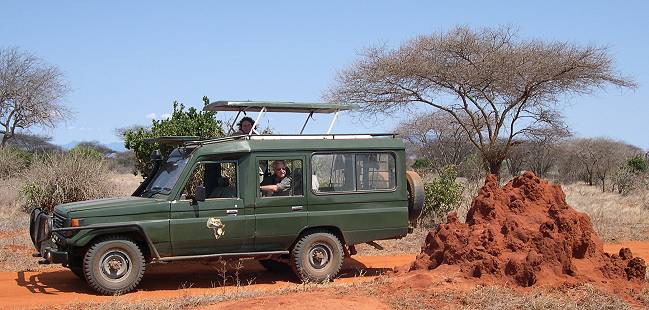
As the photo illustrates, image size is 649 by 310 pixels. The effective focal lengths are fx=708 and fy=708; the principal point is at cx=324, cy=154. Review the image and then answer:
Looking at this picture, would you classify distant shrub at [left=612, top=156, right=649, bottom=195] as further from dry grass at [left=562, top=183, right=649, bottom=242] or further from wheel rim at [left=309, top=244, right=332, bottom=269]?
wheel rim at [left=309, top=244, right=332, bottom=269]

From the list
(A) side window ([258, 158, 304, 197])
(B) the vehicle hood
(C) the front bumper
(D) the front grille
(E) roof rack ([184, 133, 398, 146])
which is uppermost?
(E) roof rack ([184, 133, 398, 146])

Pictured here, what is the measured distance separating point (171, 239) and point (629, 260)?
568 cm

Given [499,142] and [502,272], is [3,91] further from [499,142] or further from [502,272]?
[502,272]

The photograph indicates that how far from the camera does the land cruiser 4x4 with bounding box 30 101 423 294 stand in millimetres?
8758


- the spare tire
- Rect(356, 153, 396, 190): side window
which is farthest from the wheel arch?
the spare tire

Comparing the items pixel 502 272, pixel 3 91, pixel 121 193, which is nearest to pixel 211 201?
pixel 502 272

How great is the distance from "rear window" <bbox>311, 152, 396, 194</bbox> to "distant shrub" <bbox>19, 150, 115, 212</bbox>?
29.8 ft

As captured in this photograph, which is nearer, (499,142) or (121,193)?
(121,193)

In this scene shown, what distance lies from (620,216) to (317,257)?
40.6 ft

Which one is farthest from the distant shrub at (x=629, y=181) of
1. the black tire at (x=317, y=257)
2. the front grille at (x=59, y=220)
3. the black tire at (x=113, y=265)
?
the front grille at (x=59, y=220)

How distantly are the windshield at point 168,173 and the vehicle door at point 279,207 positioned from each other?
1042mm

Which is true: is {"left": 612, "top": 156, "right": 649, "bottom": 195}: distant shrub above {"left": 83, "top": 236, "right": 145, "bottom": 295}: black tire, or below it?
above

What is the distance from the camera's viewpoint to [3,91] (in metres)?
34.2

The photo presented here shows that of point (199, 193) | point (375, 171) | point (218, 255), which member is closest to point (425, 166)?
point (375, 171)
